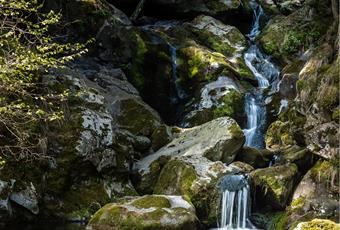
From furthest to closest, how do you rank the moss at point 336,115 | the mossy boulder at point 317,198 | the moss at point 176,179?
the moss at point 176,179 < the moss at point 336,115 < the mossy boulder at point 317,198

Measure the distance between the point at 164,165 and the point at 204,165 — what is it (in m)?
1.40

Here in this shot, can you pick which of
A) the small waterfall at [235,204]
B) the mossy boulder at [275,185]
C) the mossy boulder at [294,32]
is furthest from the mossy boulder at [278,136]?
the mossy boulder at [294,32]

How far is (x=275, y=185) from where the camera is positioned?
11.1 m

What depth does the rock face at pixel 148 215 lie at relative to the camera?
970 centimetres

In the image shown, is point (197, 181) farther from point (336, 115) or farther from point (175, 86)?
point (175, 86)

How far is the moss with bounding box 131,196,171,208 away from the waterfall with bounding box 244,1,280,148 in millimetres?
6080

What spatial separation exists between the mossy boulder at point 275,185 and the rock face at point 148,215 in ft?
6.57

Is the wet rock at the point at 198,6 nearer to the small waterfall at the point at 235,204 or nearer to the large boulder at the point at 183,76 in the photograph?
the large boulder at the point at 183,76

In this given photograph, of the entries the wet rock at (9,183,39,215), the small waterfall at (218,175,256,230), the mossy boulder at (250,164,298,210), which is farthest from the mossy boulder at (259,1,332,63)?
the wet rock at (9,183,39,215)

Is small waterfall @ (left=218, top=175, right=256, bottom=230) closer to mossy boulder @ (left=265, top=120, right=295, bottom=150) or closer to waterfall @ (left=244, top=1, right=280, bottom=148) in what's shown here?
mossy boulder @ (left=265, top=120, right=295, bottom=150)

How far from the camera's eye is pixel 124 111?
49.9 feet

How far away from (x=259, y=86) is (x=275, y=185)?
27.1ft

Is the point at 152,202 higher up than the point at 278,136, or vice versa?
the point at 278,136

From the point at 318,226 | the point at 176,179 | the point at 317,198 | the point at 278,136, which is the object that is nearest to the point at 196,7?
the point at 278,136
